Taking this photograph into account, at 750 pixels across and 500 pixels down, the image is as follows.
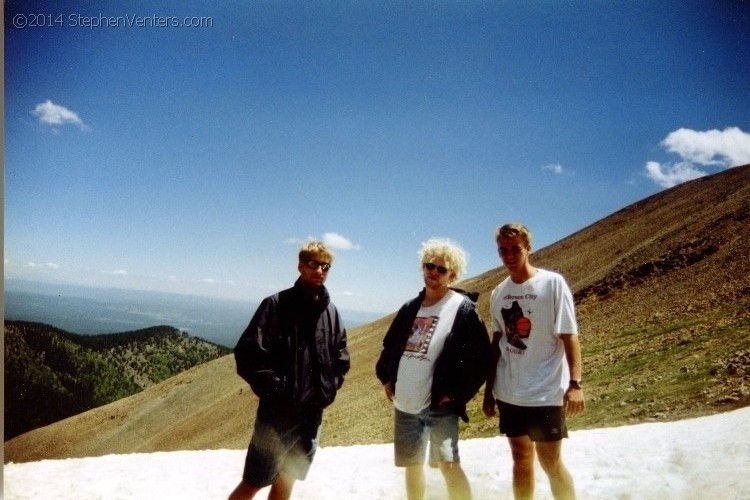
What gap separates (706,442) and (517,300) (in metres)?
4.19

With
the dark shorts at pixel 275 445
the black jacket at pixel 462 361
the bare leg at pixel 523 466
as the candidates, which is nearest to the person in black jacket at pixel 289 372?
the dark shorts at pixel 275 445

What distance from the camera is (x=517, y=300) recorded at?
3627 mm

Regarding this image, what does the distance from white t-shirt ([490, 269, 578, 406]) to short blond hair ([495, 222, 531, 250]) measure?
0.28 m

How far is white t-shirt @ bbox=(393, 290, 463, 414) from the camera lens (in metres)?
Answer: 3.66

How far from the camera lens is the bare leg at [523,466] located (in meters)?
3.59

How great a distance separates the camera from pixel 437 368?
12.0ft

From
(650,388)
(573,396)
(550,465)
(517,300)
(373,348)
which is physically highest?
(517,300)

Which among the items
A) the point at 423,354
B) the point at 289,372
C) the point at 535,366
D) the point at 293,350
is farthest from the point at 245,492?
the point at 535,366

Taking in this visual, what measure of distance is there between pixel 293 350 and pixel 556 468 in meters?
2.18

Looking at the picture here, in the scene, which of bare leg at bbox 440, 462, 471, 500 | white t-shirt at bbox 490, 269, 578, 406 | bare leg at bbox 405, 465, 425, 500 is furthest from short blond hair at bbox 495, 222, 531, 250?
bare leg at bbox 405, 465, 425, 500

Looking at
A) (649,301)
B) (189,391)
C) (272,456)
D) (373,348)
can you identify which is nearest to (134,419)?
(189,391)

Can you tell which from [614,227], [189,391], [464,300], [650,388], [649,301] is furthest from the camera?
[614,227]

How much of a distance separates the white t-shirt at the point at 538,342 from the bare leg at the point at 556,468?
1.11ft

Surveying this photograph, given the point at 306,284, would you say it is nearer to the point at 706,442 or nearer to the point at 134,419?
the point at 706,442
